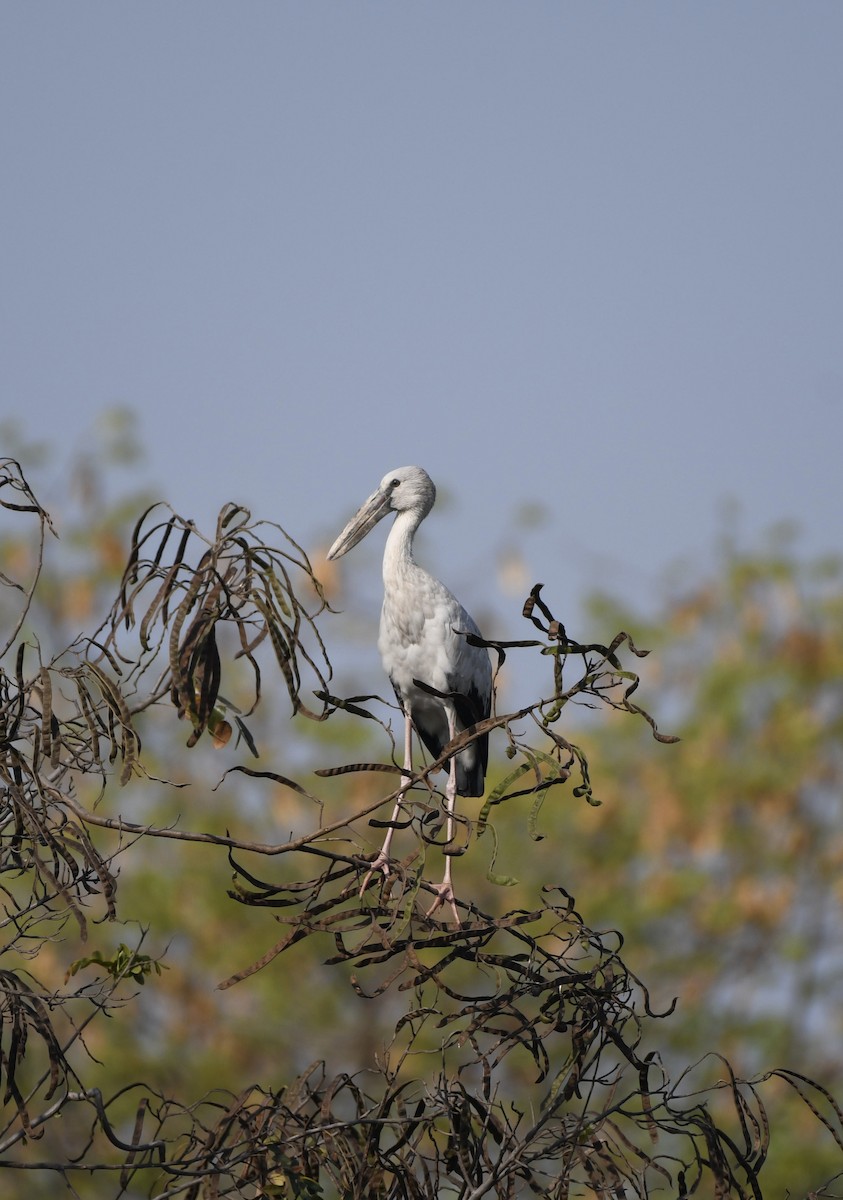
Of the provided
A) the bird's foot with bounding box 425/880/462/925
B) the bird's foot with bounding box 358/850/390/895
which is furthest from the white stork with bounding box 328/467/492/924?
the bird's foot with bounding box 358/850/390/895

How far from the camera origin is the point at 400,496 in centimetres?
584

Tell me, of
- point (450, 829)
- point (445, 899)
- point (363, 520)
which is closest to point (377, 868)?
point (445, 899)

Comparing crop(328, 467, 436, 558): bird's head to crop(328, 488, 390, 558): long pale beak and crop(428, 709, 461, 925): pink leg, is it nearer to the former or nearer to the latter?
crop(328, 488, 390, 558): long pale beak

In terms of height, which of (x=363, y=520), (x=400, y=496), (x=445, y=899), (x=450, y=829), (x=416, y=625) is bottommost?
(x=445, y=899)

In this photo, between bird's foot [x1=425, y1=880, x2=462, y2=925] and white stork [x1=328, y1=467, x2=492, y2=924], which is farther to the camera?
white stork [x1=328, y1=467, x2=492, y2=924]

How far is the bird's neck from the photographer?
5.90m

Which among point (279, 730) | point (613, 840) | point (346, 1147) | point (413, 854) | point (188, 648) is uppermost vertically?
point (279, 730)

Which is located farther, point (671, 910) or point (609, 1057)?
point (671, 910)

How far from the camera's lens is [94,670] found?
3.24 m

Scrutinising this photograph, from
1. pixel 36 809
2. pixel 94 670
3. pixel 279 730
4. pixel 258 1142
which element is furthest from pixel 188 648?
pixel 279 730

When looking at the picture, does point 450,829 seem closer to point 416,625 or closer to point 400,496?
point 416,625

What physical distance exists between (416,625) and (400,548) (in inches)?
13.6

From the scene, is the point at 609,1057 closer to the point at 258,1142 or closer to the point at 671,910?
the point at 671,910

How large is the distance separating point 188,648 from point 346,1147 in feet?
4.04
